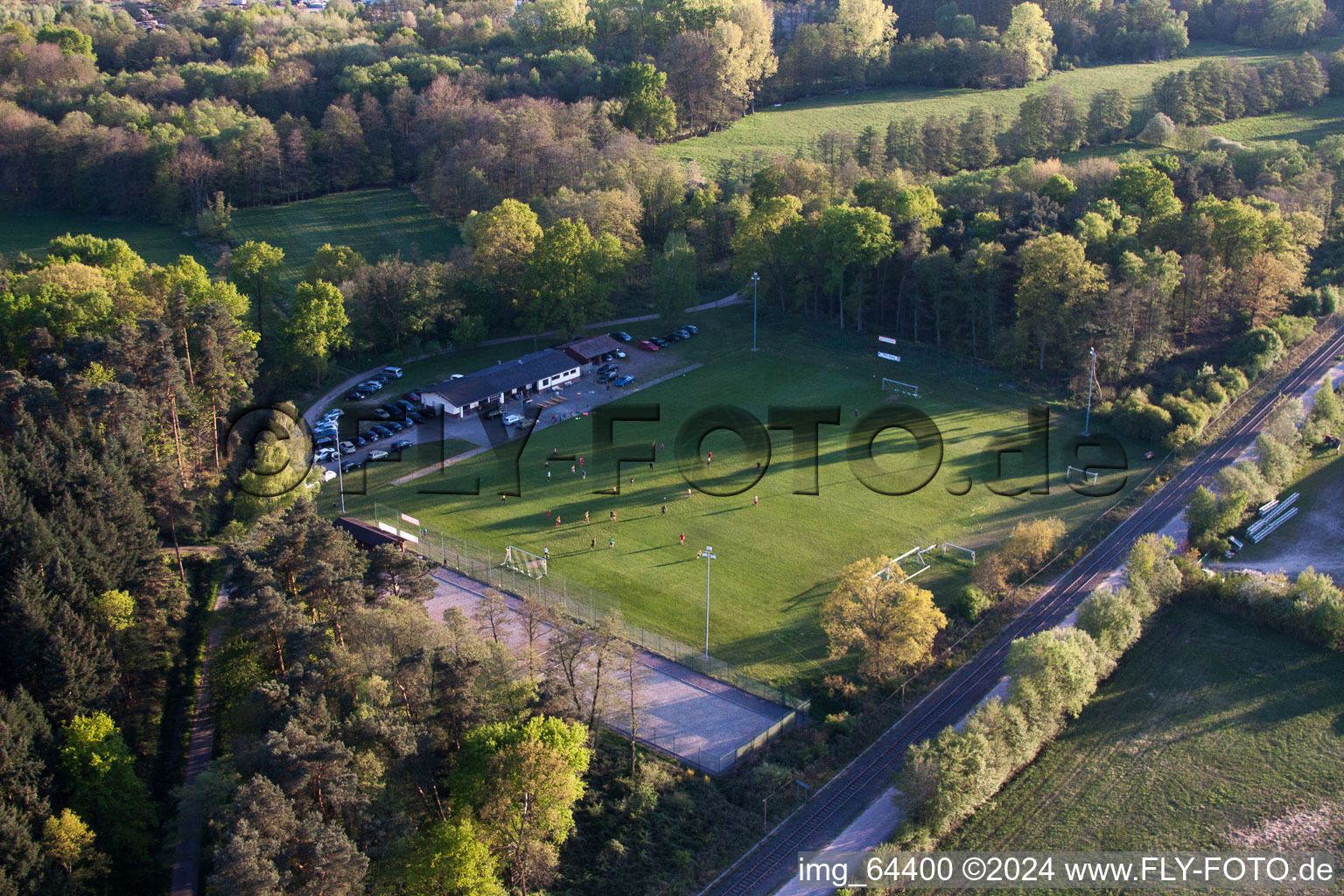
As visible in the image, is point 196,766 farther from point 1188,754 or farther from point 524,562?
point 1188,754

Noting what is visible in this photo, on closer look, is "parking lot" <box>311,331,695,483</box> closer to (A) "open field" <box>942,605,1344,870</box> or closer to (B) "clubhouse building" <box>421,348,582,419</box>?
(B) "clubhouse building" <box>421,348,582,419</box>

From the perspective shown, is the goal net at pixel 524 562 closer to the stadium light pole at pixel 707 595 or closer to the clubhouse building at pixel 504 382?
the stadium light pole at pixel 707 595

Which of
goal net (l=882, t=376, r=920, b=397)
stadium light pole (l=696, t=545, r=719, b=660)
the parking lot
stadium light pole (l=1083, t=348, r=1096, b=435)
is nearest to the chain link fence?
stadium light pole (l=696, t=545, r=719, b=660)

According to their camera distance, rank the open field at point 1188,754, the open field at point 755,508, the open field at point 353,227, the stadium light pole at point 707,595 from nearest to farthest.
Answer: the open field at point 1188,754 → the stadium light pole at point 707,595 → the open field at point 755,508 → the open field at point 353,227

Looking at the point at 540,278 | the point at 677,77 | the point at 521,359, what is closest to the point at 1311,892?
the point at 521,359

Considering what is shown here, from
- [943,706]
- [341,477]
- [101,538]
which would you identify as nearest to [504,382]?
[341,477]

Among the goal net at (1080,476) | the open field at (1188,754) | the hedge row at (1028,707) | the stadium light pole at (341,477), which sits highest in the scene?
the stadium light pole at (341,477)

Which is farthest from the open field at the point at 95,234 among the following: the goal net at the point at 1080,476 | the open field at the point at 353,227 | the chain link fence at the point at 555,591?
the goal net at the point at 1080,476
